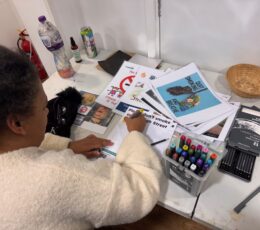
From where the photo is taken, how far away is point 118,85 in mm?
998

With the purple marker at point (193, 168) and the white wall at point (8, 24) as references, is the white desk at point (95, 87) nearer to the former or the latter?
the purple marker at point (193, 168)

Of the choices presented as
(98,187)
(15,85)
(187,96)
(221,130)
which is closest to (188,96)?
(187,96)

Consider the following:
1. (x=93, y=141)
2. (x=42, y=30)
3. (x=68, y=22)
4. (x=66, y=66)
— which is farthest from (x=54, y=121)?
(x=68, y=22)

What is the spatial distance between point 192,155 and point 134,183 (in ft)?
0.54

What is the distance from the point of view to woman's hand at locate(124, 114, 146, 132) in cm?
79

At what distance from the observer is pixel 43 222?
1.77 ft

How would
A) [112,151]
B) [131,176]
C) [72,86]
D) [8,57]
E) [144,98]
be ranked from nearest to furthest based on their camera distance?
[8,57] < [131,176] < [112,151] < [144,98] < [72,86]

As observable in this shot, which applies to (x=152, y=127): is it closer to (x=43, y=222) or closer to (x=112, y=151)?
(x=112, y=151)

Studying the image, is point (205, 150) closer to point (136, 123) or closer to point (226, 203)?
point (226, 203)

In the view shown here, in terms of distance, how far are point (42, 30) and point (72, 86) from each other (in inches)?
10.3

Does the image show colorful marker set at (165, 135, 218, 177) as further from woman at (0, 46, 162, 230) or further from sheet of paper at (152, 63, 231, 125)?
sheet of paper at (152, 63, 231, 125)

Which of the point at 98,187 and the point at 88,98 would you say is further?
the point at 88,98

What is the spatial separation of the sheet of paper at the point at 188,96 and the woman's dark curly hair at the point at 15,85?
487 millimetres

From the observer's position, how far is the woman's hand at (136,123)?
2.58ft
